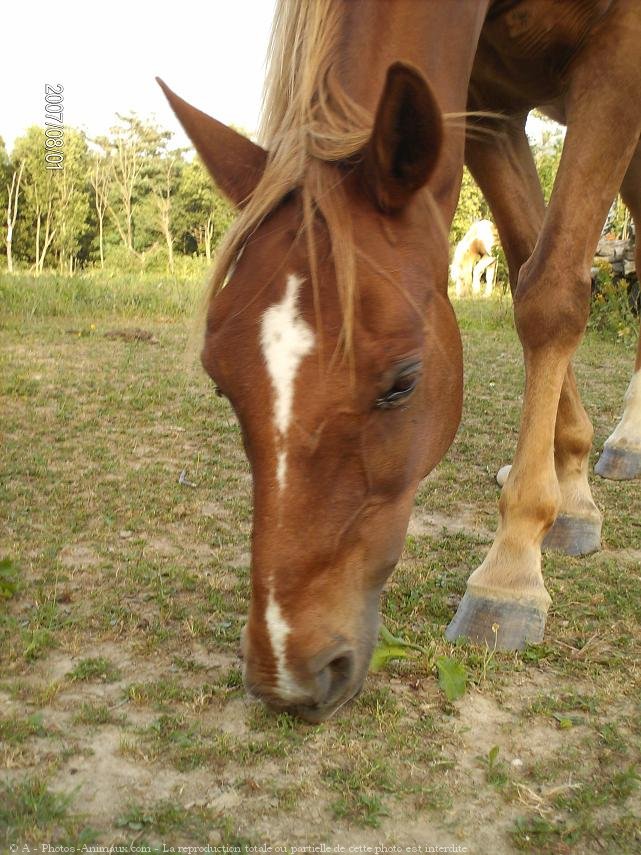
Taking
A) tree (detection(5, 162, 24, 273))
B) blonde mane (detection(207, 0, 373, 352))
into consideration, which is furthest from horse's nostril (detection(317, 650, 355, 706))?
tree (detection(5, 162, 24, 273))

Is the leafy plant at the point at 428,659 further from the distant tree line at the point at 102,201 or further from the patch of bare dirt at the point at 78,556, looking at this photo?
the distant tree line at the point at 102,201

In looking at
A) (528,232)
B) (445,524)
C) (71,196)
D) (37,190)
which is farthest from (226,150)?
(71,196)

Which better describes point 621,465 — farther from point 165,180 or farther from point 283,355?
point 165,180

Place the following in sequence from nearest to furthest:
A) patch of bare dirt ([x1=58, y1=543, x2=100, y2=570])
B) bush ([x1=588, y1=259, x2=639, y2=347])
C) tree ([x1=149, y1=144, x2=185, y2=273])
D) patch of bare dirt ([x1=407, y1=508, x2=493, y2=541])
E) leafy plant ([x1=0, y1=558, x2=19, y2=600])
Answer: leafy plant ([x1=0, y1=558, x2=19, y2=600]), patch of bare dirt ([x1=58, y1=543, x2=100, y2=570]), patch of bare dirt ([x1=407, y1=508, x2=493, y2=541]), bush ([x1=588, y1=259, x2=639, y2=347]), tree ([x1=149, y1=144, x2=185, y2=273])

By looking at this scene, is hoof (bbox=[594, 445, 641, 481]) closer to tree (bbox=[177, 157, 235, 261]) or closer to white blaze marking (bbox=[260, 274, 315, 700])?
white blaze marking (bbox=[260, 274, 315, 700])

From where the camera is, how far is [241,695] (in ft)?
6.54

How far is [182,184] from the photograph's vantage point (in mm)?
23625

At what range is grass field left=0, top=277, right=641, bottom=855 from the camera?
1.56 metres

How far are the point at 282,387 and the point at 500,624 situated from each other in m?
1.12

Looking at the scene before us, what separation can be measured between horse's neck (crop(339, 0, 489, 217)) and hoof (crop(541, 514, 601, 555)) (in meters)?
1.43

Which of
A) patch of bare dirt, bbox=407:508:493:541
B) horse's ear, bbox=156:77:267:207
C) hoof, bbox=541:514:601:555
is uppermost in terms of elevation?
horse's ear, bbox=156:77:267:207

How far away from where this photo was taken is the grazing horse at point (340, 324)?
1630 millimetres

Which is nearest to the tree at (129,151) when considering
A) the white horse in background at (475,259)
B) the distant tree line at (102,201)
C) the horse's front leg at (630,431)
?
the distant tree line at (102,201)

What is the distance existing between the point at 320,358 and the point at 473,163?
2120 mm
